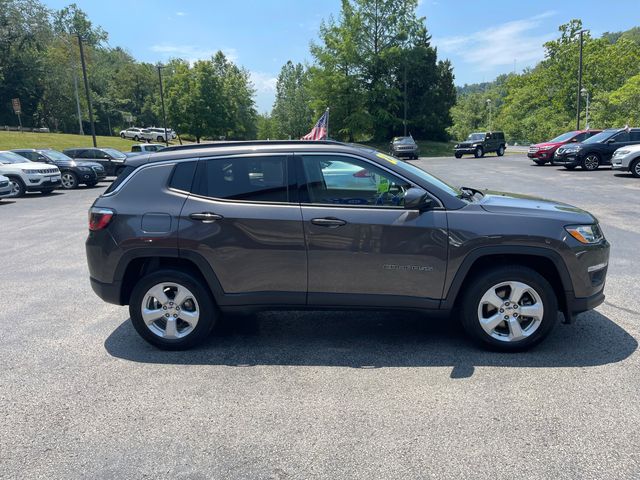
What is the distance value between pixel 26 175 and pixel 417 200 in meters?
17.5

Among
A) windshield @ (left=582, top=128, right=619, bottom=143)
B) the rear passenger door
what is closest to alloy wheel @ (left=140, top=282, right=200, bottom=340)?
the rear passenger door

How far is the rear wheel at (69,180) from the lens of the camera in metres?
19.8

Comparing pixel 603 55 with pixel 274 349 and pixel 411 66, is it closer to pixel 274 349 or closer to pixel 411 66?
pixel 411 66

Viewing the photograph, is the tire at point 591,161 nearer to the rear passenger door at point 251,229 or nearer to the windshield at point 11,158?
the rear passenger door at point 251,229

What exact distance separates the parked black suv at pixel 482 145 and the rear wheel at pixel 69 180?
1071 inches

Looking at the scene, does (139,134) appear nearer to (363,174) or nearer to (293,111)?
(293,111)

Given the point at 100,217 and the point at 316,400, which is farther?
the point at 100,217

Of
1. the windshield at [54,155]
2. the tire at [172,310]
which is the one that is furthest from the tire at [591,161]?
the windshield at [54,155]

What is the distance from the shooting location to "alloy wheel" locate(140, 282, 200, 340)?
411 cm

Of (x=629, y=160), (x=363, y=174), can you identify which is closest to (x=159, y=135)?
Result: (x=629, y=160)

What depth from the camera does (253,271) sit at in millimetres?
4023

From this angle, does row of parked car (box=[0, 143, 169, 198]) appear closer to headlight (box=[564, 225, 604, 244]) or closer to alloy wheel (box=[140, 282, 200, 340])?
alloy wheel (box=[140, 282, 200, 340])

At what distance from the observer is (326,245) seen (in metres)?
3.92

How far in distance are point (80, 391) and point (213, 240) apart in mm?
1534
